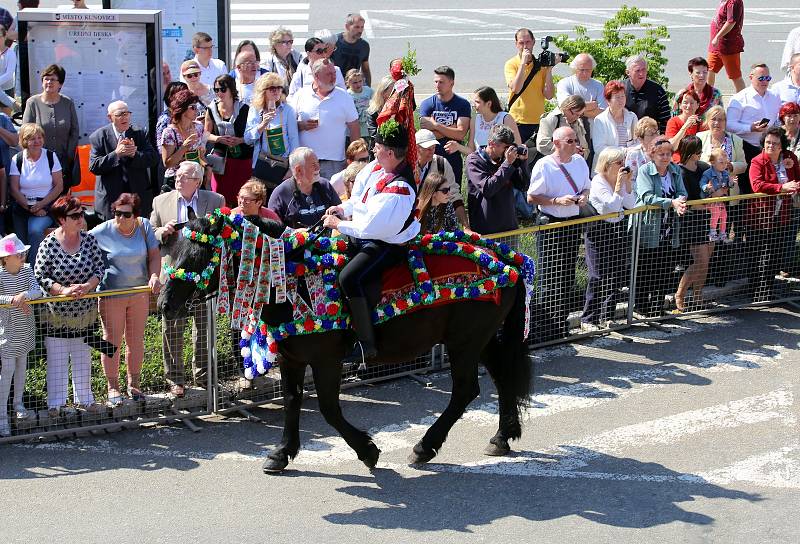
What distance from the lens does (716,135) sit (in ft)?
41.7

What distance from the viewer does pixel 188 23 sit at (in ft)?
47.5

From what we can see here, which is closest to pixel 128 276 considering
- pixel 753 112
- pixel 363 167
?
pixel 363 167

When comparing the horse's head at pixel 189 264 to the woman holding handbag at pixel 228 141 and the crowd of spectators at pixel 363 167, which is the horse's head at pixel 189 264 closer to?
the crowd of spectators at pixel 363 167

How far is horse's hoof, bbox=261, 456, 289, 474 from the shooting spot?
27.7 ft

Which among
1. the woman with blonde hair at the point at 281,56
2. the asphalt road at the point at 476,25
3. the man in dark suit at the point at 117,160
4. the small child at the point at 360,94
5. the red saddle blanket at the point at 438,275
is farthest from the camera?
the asphalt road at the point at 476,25

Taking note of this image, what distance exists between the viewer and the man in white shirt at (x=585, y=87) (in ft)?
44.0

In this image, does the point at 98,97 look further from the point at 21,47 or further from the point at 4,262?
the point at 4,262

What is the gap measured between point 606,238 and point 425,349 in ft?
10.9

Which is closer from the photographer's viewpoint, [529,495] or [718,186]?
[529,495]

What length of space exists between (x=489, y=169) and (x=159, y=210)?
10.1 feet

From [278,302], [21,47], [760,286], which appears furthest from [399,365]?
[21,47]

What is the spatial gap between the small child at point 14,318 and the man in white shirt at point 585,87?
6.74 metres

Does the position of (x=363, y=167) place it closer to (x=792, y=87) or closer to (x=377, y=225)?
(x=377, y=225)

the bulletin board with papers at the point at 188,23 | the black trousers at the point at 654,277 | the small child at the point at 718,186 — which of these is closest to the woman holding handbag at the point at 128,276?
the black trousers at the point at 654,277
